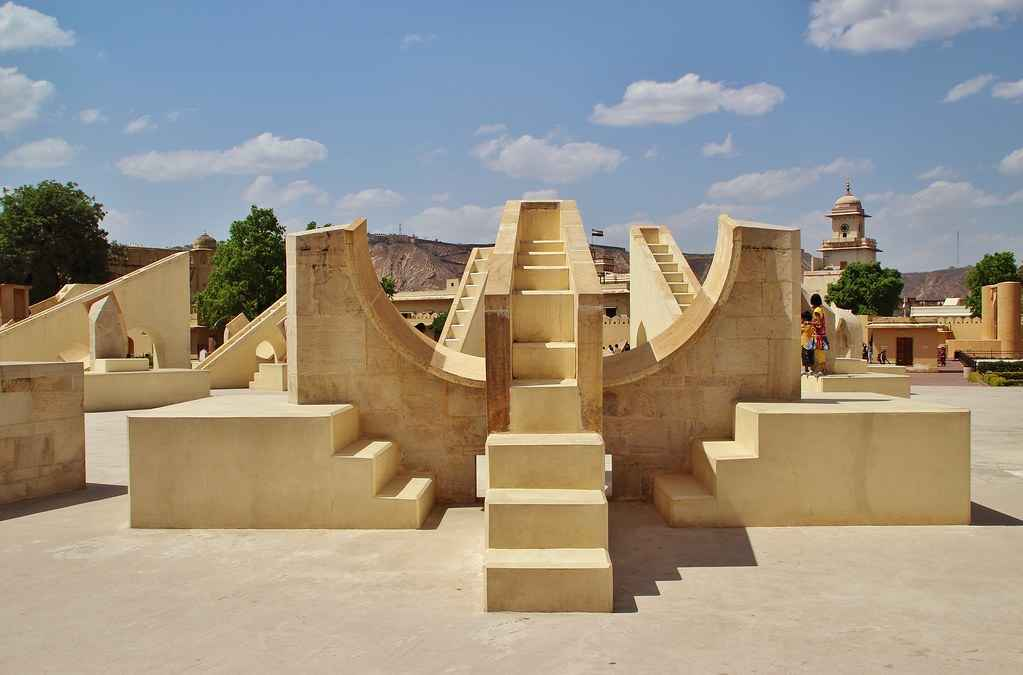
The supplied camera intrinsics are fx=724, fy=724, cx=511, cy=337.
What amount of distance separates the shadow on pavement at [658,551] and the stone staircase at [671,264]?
16.0 ft

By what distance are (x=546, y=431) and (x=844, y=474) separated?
7.72 ft

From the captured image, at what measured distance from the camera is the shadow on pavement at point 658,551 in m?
4.46

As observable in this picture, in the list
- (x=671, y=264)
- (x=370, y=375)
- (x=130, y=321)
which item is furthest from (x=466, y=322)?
(x=130, y=321)

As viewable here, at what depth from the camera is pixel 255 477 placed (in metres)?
5.76

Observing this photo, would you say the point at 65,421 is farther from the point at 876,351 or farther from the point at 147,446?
the point at 876,351

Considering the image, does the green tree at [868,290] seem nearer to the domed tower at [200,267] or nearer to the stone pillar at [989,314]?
the stone pillar at [989,314]

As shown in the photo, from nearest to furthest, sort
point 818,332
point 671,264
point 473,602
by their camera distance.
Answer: point 473,602, point 818,332, point 671,264

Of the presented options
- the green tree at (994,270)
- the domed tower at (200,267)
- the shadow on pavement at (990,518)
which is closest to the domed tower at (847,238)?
the green tree at (994,270)

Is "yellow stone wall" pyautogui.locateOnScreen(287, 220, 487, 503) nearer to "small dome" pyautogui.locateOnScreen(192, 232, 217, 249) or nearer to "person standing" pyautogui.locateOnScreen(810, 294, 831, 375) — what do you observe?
"person standing" pyautogui.locateOnScreen(810, 294, 831, 375)

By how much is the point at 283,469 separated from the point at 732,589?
11.4 ft

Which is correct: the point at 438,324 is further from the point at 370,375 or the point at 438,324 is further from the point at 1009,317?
the point at 370,375

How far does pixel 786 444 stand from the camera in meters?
5.59

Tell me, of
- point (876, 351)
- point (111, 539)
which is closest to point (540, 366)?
point (111, 539)

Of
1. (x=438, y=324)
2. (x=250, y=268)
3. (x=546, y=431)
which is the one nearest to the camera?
(x=546, y=431)
